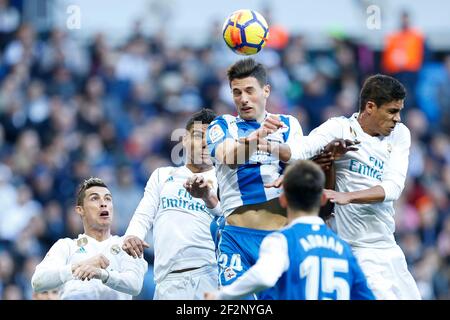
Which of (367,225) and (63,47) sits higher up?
(63,47)

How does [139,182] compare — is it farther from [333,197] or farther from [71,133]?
[333,197]

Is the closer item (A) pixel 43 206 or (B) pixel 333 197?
(B) pixel 333 197

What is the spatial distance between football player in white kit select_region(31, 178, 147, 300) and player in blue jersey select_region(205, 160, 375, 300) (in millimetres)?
2161

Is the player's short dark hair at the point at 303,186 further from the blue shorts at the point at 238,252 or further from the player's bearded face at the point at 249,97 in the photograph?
the player's bearded face at the point at 249,97

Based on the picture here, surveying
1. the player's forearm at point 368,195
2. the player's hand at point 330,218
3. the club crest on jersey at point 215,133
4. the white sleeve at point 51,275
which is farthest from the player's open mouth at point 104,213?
the player's forearm at point 368,195

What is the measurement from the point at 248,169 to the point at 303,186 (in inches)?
65.7

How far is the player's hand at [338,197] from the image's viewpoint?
8188 millimetres

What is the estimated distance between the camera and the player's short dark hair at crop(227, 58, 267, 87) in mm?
8820

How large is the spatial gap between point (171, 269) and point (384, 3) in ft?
39.6

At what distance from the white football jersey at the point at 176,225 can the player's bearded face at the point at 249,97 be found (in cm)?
118

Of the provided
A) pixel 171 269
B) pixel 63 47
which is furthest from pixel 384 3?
pixel 171 269

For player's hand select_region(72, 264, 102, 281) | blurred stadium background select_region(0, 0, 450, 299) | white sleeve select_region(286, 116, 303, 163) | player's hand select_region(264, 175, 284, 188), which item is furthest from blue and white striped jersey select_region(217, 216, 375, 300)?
blurred stadium background select_region(0, 0, 450, 299)

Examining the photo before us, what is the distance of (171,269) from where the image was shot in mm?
9789
